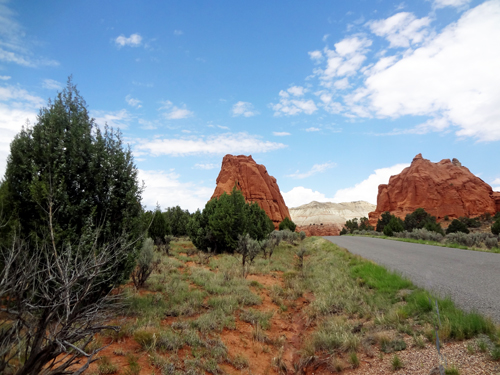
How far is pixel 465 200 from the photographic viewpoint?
84.3 metres

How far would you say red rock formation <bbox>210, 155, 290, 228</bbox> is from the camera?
85812 mm

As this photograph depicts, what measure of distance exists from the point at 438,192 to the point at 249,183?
212 ft

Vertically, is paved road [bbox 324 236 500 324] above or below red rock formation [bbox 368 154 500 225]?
below

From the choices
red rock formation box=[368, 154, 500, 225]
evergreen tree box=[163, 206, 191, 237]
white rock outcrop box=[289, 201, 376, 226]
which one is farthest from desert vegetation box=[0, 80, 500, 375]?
white rock outcrop box=[289, 201, 376, 226]

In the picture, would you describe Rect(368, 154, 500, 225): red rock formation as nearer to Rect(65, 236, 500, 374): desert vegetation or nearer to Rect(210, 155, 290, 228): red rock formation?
Rect(210, 155, 290, 228): red rock formation

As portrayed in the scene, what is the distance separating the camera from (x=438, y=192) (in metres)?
88.8

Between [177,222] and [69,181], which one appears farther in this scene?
[177,222]

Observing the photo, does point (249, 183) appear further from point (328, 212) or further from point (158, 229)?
point (328, 212)

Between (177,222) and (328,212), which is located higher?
(328,212)

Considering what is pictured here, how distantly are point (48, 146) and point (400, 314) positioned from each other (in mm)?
8508

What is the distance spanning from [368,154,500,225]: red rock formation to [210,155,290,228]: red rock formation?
37320 mm

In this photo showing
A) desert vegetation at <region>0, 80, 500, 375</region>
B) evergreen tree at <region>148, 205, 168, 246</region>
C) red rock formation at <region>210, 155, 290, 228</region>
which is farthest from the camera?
red rock formation at <region>210, 155, 290, 228</region>

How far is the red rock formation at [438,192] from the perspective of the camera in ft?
274

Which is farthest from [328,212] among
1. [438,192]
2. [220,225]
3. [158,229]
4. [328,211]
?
[220,225]
